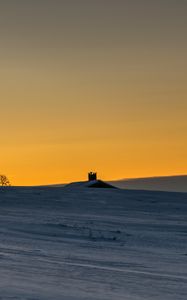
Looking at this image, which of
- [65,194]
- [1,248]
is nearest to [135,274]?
[1,248]

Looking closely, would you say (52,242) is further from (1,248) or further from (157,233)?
(157,233)

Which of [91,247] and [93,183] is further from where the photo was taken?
[93,183]

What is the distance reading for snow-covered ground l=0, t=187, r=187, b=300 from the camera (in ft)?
22.8

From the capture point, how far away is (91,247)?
1157 cm

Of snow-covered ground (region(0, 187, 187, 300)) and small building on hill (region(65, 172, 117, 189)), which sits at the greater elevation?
small building on hill (region(65, 172, 117, 189))

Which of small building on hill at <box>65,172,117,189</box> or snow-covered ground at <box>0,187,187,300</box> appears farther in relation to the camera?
small building on hill at <box>65,172,117,189</box>

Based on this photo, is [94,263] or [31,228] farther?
[31,228]

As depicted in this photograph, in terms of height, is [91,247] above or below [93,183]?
below

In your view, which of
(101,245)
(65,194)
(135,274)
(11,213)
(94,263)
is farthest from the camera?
(65,194)

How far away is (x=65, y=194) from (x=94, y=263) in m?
15.8

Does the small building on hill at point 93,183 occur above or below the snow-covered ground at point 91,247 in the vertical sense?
above

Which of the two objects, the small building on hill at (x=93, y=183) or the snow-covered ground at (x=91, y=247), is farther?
the small building on hill at (x=93, y=183)

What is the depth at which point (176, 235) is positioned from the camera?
14.5 m

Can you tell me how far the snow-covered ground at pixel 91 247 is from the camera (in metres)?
6.95
